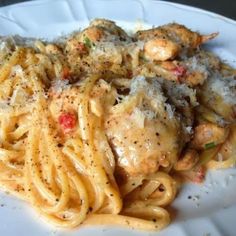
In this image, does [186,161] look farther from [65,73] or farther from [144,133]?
[65,73]

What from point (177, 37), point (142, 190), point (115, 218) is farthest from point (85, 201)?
point (177, 37)

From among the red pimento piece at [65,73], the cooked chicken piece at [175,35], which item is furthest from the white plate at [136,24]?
the red pimento piece at [65,73]

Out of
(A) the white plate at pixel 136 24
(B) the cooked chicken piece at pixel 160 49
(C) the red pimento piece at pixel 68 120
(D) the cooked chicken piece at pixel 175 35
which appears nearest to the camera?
(A) the white plate at pixel 136 24

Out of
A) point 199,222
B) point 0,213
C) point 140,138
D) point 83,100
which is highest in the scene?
point 83,100

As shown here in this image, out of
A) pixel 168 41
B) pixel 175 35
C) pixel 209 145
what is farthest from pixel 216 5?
pixel 209 145

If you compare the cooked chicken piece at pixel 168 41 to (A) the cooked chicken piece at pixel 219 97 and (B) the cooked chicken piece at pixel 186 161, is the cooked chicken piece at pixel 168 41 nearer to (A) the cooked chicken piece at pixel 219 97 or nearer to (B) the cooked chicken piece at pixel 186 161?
(A) the cooked chicken piece at pixel 219 97

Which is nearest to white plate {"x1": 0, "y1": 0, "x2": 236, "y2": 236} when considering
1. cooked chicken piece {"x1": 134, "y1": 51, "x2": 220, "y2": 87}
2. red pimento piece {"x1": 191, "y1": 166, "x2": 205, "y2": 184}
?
red pimento piece {"x1": 191, "y1": 166, "x2": 205, "y2": 184}

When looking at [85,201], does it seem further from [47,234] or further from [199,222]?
[199,222]
